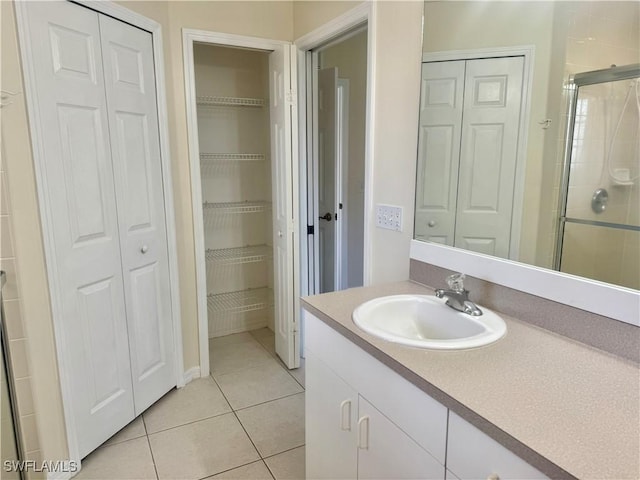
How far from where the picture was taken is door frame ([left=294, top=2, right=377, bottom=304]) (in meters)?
1.93

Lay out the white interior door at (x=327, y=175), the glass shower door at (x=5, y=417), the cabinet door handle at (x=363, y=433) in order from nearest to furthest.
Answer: the cabinet door handle at (x=363, y=433) < the glass shower door at (x=5, y=417) < the white interior door at (x=327, y=175)

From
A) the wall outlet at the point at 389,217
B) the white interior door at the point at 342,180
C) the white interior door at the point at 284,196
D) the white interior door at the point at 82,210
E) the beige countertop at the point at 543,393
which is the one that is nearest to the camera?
the beige countertop at the point at 543,393

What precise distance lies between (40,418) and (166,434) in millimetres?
631

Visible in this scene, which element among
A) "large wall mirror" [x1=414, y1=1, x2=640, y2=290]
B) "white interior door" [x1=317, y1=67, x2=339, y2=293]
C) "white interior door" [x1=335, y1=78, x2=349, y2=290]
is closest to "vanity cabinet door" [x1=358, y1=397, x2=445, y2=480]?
"large wall mirror" [x1=414, y1=1, x2=640, y2=290]

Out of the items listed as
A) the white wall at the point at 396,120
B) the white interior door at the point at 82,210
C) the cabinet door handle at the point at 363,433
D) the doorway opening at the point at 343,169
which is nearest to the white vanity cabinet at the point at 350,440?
the cabinet door handle at the point at 363,433

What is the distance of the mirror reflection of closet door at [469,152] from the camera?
1.45 m

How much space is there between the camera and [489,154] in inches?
59.6

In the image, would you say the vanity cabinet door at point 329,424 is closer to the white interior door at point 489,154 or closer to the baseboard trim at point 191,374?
the white interior door at point 489,154

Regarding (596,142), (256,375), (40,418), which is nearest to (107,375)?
(40,418)

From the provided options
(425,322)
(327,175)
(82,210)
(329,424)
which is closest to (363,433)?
(329,424)

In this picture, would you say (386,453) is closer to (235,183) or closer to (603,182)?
(603,182)

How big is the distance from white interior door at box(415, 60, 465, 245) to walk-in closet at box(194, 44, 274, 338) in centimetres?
177

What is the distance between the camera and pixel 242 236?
3455mm

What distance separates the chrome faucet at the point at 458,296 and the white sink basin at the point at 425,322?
20 millimetres
